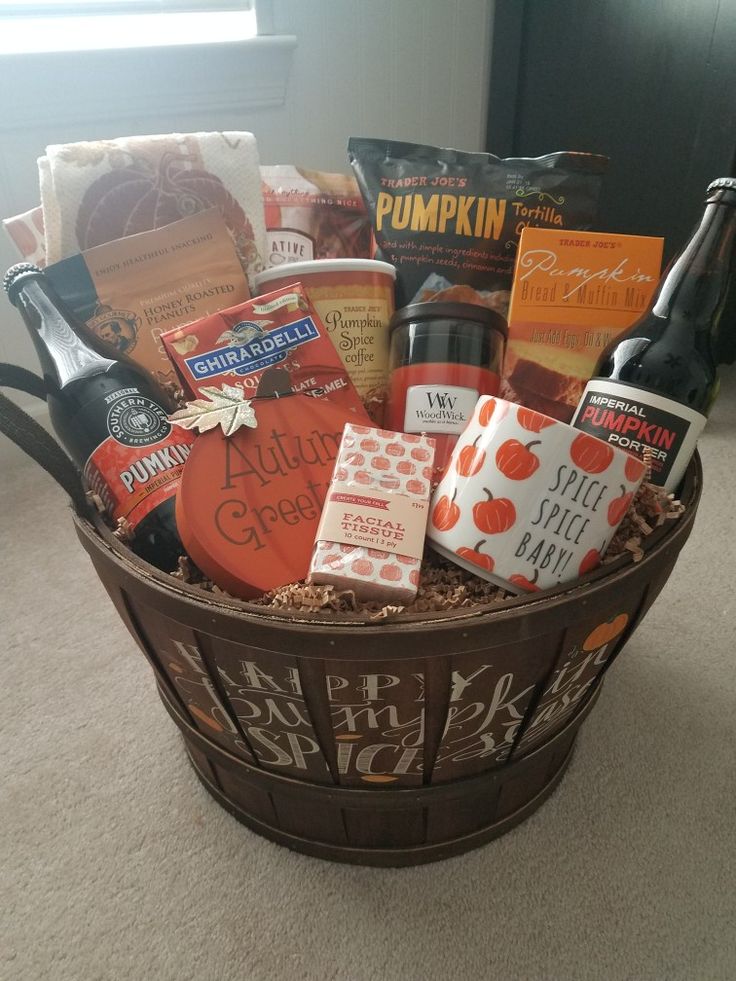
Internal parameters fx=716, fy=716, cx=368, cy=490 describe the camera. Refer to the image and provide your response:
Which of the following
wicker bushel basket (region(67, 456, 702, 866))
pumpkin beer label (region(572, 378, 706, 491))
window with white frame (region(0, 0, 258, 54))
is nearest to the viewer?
wicker bushel basket (region(67, 456, 702, 866))

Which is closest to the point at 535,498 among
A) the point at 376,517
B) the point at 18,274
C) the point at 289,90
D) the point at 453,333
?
the point at 376,517

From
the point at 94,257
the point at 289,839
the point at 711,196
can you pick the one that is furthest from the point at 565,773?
the point at 94,257

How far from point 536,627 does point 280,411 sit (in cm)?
32

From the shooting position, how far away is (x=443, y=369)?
75cm

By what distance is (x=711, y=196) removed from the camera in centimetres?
74

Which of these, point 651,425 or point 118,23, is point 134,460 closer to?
point 651,425

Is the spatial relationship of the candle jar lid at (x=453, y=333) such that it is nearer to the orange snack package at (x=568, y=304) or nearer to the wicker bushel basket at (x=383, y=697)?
the orange snack package at (x=568, y=304)

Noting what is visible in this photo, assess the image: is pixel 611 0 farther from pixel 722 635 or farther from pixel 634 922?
pixel 634 922

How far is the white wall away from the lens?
1.42 meters

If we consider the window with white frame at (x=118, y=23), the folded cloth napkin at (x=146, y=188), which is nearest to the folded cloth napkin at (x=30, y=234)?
the folded cloth napkin at (x=146, y=188)

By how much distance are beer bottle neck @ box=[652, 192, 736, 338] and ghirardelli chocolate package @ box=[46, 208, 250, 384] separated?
1.62ft

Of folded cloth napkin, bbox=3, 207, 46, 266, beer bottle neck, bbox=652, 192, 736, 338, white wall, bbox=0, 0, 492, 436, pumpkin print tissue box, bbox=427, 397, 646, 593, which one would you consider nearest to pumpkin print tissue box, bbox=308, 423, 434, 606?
pumpkin print tissue box, bbox=427, 397, 646, 593

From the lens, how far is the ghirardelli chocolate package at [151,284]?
0.83 metres

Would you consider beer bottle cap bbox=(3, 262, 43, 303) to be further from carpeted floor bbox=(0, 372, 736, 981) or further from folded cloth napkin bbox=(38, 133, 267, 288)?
carpeted floor bbox=(0, 372, 736, 981)
